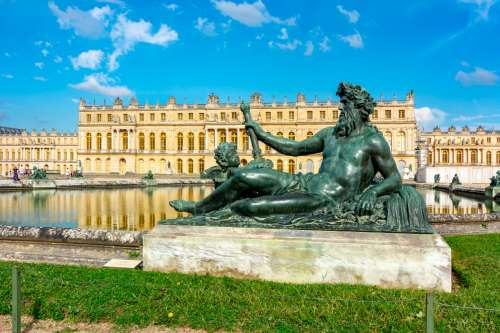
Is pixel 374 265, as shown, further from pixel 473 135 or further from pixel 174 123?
pixel 473 135

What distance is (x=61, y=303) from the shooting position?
3.47 metres

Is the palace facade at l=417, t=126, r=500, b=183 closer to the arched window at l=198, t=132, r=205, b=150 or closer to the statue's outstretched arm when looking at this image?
the arched window at l=198, t=132, r=205, b=150

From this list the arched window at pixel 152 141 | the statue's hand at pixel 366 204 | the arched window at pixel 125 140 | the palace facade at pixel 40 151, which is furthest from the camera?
the palace facade at pixel 40 151

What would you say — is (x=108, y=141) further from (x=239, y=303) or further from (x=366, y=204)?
(x=239, y=303)

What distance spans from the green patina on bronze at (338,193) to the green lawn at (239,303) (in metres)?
0.62

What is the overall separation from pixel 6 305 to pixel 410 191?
12.5ft

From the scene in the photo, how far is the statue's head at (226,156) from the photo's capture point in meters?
4.65

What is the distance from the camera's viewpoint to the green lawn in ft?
9.87

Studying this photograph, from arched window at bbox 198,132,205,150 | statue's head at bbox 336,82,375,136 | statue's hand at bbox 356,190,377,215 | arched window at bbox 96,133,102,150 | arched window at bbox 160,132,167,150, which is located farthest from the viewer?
arched window at bbox 96,133,102,150

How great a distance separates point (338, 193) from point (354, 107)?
95cm

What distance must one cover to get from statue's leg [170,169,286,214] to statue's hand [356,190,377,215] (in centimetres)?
85

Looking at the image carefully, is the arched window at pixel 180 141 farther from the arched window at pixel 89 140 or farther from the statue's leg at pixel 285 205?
the statue's leg at pixel 285 205

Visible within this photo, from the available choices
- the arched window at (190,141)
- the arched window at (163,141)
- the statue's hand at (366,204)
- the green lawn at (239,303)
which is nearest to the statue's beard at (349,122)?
the statue's hand at (366,204)

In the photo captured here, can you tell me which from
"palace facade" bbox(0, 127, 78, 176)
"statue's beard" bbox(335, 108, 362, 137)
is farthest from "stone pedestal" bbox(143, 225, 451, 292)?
"palace facade" bbox(0, 127, 78, 176)
